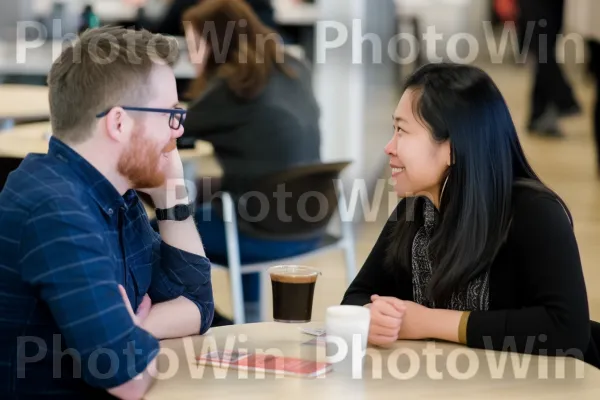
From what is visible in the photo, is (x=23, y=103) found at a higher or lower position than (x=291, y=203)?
higher

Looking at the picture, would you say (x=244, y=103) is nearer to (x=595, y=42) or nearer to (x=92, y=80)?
(x=92, y=80)

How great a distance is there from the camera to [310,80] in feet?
13.4

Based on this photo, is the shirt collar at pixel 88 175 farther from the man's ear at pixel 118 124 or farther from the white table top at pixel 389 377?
the white table top at pixel 389 377

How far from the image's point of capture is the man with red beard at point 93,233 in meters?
1.58

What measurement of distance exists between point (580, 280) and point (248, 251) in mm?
1854

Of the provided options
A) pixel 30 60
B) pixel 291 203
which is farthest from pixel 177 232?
pixel 30 60

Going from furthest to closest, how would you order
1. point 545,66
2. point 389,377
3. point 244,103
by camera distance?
point 545,66 < point 244,103 < point 389,377

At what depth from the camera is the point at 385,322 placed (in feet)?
6.07

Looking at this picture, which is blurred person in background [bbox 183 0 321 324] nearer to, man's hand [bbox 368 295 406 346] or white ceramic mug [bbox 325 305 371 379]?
man's hand [bbox 368 295 406 346]

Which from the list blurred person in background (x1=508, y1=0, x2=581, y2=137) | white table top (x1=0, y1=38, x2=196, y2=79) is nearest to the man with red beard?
white table top (x1=0, y1=38, x2=196, y2=79)

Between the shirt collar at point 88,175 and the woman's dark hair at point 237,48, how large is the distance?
2072 mm

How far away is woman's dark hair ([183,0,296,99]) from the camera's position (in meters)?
3.79

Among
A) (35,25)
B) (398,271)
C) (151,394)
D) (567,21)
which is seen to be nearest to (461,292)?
(398,271)

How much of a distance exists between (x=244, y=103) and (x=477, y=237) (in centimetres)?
197
